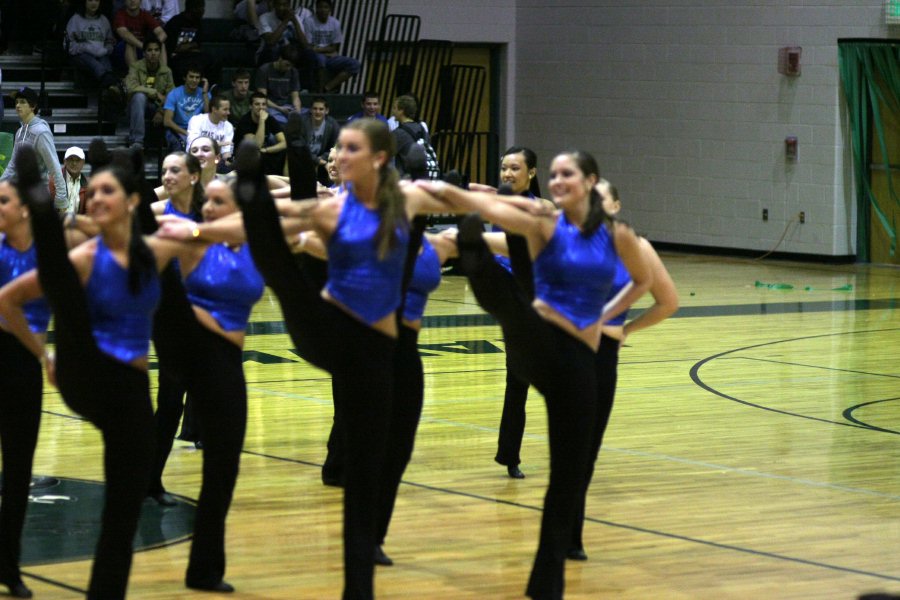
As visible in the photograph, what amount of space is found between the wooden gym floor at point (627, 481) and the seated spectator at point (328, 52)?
5103 mm

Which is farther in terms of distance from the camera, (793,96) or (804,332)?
(793,96)

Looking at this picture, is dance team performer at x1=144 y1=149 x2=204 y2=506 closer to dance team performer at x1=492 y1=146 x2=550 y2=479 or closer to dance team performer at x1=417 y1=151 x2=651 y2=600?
dance team performer at x1=492 y1=146 x2=550 y2=479

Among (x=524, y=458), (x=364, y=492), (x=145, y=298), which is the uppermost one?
(x=145, y=298)

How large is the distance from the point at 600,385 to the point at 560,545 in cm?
70

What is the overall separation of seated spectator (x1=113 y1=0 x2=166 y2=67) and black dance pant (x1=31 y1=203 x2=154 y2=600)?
1120cm

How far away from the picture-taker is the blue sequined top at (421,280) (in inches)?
215

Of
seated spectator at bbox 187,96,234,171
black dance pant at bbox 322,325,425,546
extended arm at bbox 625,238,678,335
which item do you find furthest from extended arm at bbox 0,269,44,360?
seated spectator at bbox 187,96,234,171

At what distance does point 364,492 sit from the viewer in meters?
4.45

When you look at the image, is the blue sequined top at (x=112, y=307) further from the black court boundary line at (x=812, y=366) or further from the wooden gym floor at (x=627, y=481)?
the black court boundary line at (x=812, y=366)

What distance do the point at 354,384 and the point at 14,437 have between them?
1203mm

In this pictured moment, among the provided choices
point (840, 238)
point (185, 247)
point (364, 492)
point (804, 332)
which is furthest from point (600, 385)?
point (840, 238)

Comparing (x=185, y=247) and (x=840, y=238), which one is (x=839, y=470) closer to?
(x=185, y=247)

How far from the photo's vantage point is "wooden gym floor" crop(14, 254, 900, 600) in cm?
520

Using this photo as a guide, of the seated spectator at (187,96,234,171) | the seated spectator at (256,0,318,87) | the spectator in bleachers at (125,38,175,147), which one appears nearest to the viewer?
the seated spectator at (187,96,234,171)
